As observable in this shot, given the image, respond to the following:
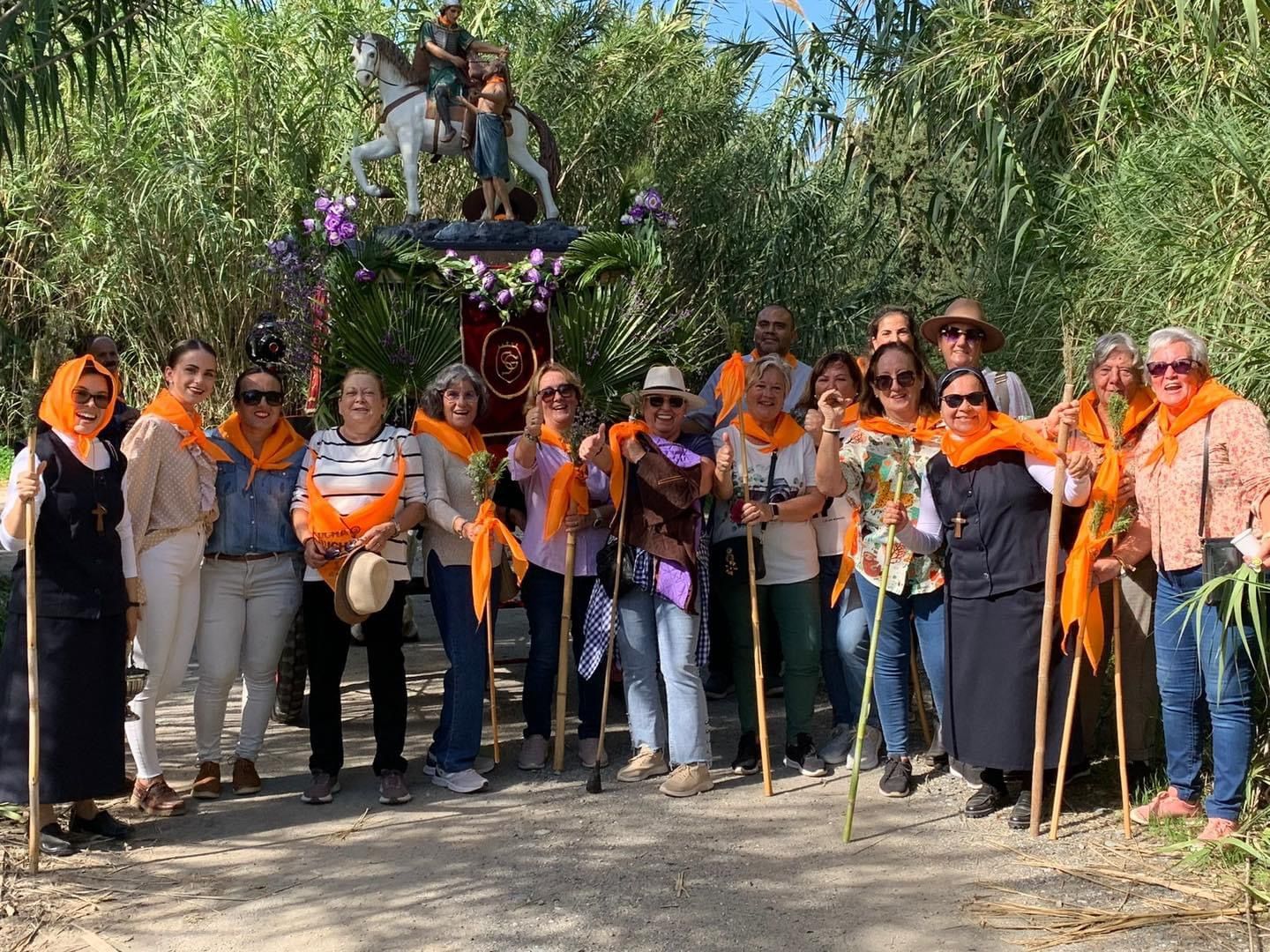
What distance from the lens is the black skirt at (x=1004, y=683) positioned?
476 centimetres

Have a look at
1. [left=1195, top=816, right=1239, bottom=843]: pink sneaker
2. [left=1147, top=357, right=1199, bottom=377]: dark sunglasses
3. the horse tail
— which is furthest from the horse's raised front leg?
[left=1195, top=816, right=1239, bottom=843]: pink sneaker

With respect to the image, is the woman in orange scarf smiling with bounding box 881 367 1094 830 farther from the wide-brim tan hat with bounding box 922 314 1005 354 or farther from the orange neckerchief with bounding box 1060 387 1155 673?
the wide-brim tan hat with bounding box 922 314 1005 354

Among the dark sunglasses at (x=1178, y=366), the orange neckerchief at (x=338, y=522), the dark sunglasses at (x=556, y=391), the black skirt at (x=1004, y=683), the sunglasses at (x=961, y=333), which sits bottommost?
the black skirt at (x=1004, y=683)

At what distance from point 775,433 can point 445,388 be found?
4.29ft

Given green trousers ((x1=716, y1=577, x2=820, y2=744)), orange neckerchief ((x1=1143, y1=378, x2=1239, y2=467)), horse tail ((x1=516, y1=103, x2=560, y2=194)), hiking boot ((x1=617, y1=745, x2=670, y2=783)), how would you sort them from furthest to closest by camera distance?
horse tail ((x1=516, y1=103, x2=560, y2=194)), green trousers ((x1=716, y1=577, x2=820, y2=744)), hiking boot ((x1=617, y1=745, x2=670, y2=783)), orange neckerchief ((x1=1143, y1=378, x2=1239, y2=467))

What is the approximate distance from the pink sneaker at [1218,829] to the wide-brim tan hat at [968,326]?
6.61ft

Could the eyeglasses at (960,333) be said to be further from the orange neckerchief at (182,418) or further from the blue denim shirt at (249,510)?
the orange neckerchief at (182,418)

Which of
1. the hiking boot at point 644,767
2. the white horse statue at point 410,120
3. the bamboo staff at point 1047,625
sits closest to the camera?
the bamboo staff at point 1047,625

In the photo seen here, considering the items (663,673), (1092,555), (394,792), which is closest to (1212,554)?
(1092,555)

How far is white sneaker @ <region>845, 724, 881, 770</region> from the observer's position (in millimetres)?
5527

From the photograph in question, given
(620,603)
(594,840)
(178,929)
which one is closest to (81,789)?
(178,929)

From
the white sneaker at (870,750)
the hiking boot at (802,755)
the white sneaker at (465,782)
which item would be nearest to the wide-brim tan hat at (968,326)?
the white sneaker at (870,750)

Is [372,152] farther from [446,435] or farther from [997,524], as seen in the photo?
[997,524]

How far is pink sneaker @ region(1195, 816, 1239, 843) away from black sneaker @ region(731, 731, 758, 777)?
174 centimetres
